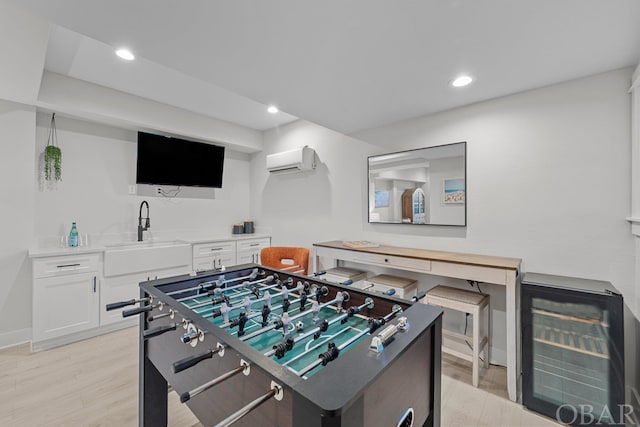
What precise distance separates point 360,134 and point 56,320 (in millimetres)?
3634

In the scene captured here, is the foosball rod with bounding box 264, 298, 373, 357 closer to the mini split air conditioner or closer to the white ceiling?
the white ceiling

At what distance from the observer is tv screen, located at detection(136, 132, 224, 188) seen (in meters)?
3.45

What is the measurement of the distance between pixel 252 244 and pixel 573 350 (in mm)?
3617

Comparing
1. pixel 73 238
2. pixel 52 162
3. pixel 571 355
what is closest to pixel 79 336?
pixel 73 238

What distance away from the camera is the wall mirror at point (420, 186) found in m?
2.56

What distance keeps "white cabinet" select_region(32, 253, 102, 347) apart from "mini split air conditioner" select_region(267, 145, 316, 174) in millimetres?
2309

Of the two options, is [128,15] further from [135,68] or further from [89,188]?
[89,188]

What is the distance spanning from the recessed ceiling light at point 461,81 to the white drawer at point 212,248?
3.25 meters

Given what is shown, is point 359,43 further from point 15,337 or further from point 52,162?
point 15,337

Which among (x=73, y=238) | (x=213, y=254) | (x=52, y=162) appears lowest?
(x=213, y=254)

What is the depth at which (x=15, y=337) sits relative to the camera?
105 inches

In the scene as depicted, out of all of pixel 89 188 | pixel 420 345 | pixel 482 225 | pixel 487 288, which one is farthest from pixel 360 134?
pixel 89 188

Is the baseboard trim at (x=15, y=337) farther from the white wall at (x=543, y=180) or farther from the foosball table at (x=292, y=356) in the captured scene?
the white wall at (x=543, y=180)

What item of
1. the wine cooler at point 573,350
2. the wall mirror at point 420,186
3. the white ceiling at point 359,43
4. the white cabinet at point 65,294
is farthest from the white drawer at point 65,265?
the wine cooler at point 573,350
